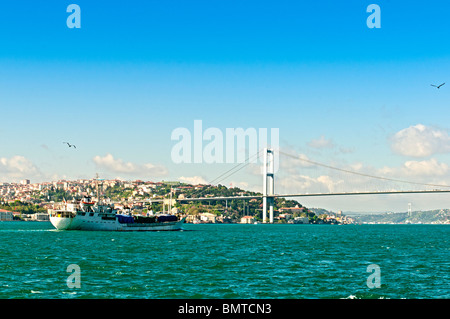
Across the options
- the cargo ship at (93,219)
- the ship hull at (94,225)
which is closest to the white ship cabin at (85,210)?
the cargo ship at (93,219)

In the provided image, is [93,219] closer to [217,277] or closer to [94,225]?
[94,225]

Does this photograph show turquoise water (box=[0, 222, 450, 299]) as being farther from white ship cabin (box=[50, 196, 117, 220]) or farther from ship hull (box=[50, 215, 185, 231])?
white ship cabin (box=[50, 196, 117, 220])

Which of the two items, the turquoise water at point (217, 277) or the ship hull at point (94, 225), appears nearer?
the turquoise water at point (217, 277)

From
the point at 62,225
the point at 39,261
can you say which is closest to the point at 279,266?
the point at 39,261

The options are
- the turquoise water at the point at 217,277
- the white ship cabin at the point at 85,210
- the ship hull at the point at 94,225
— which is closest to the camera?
the turquoise water at the point at 217,277

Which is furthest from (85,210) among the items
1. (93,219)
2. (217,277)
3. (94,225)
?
(217,277)

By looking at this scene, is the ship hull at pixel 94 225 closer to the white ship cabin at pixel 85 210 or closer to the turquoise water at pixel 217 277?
the white ship cabin at pixel 85 210
